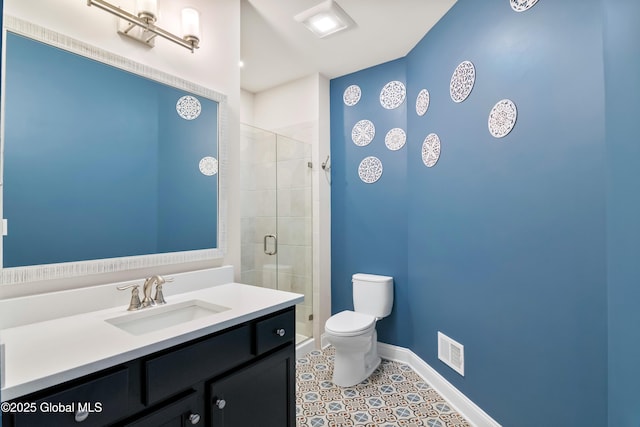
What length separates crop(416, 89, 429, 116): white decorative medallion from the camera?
243cm

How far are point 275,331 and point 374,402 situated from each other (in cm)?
117

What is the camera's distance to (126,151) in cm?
150

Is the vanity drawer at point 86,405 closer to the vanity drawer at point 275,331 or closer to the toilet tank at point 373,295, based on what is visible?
the vanity drawer at point 275,331

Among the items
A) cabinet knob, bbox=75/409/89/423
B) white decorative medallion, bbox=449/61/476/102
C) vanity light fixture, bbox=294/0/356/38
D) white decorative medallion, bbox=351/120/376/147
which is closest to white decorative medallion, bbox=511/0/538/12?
white decorative medallion, bbox=449/61/476/102

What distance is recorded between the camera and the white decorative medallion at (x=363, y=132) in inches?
115

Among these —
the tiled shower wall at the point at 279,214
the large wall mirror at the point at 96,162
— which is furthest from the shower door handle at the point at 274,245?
the large wall mirror at the point at 96,162

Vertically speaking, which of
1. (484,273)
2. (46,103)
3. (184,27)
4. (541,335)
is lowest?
(541,335)

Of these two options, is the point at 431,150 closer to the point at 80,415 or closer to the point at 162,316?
the point at 162,316

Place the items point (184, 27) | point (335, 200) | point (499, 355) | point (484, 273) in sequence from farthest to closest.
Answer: point (335, 200) → point (484, 273) → point (499, 355) → point (184, 27)

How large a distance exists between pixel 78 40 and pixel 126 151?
475mm

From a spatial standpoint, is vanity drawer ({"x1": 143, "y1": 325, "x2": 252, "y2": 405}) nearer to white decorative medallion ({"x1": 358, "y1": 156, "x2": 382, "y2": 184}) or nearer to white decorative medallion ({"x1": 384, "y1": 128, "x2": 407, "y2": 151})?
white decorative medallion ({"x1": 358, "y1": 156, "x2": 382, "y2": 184})

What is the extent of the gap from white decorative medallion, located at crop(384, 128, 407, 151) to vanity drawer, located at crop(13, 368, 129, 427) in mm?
2446

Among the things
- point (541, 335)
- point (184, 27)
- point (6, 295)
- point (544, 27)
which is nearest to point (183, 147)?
point (184, 27)

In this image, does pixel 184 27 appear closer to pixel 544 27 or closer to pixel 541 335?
pixel 544 27
